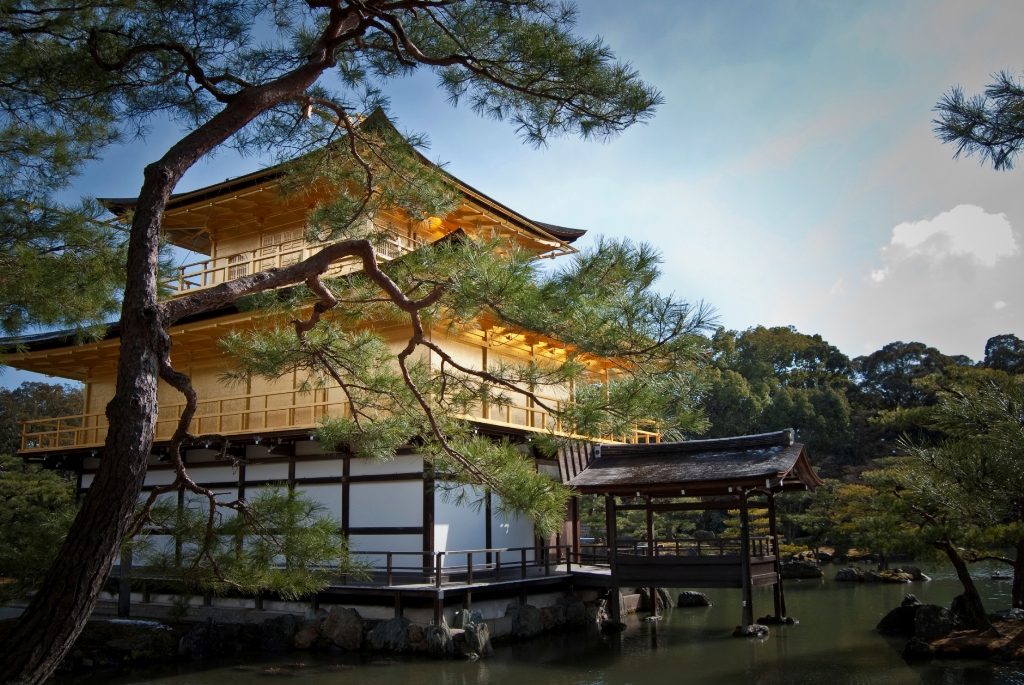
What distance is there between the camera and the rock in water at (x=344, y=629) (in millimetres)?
11047

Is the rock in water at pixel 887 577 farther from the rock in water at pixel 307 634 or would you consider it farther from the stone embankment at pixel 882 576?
the rock in water at pixel 307 634

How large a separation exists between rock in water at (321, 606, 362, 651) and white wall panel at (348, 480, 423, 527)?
1517mm

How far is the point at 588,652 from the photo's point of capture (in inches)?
439

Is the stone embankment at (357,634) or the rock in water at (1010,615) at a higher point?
the rock in water at (1010,615)

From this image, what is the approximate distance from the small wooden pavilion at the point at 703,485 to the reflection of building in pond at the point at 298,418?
72cm

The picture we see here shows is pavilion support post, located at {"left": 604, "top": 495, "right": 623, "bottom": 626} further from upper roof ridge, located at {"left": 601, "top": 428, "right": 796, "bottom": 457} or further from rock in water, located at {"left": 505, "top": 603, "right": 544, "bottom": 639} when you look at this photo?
rock in water, located at {"left": 505, "top": 603, "right": 544, "bottom": 639}

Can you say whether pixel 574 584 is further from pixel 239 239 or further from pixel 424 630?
pixel 239 239

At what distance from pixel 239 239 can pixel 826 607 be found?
13.5 m

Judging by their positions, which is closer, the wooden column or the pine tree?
the pine tree

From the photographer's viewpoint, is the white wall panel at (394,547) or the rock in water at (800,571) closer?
the white wall panel at (394,547)

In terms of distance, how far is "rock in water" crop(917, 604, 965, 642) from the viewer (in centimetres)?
1092

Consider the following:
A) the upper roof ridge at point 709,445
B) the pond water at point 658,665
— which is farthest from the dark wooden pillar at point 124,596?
the upper roof ridge at point 709,445

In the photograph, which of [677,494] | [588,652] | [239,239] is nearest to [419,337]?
[588,652]

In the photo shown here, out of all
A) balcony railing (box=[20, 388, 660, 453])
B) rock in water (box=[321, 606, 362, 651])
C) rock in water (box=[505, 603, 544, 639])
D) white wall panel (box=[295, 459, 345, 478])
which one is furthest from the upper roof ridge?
rock in water (box=[321, 606, 362, 651])
